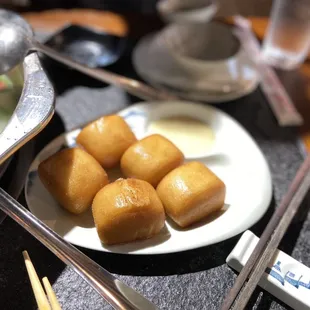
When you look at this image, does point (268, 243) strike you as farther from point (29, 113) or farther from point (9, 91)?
point (9, 91)

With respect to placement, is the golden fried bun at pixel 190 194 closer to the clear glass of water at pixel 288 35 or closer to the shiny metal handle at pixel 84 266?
the shiny metal handle at pixel 84 266

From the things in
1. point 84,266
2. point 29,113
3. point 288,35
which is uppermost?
point 29,113

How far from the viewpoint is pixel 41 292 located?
1.62 ft

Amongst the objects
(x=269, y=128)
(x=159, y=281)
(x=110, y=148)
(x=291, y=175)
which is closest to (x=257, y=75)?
(x=269, y=128)

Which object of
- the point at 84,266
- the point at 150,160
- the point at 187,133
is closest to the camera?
the point at 84,266

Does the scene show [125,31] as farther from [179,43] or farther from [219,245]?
[219,245]

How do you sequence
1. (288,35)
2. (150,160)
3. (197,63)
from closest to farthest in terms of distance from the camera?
(150,160), (197,63), (288,35)

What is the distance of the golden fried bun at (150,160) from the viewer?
0.62 metres

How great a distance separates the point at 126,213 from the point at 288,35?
705mm

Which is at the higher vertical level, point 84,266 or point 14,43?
point 14,43

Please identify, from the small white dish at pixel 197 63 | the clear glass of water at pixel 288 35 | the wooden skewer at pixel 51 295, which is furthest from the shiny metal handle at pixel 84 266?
the clear glass of water at pixel 288 35

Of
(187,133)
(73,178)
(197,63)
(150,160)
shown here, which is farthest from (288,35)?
(73,178)

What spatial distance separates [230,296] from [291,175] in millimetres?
299

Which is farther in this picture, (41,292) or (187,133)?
(187,133)
